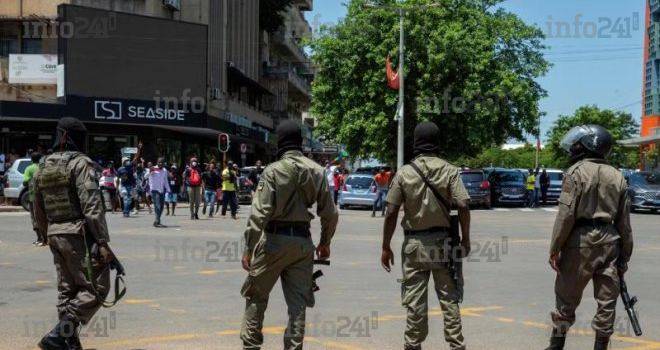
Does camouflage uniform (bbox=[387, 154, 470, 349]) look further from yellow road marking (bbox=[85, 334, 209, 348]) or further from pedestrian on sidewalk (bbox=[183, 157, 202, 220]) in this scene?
pedestrian on sidewalk (bbox=[183, 157, 202, 220])

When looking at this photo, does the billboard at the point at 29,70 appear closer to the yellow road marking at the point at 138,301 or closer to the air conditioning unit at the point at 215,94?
the air conditioning unit at the point at 215,94

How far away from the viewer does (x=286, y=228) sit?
5.66 metres

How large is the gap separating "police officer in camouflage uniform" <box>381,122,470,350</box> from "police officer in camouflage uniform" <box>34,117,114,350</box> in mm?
2124

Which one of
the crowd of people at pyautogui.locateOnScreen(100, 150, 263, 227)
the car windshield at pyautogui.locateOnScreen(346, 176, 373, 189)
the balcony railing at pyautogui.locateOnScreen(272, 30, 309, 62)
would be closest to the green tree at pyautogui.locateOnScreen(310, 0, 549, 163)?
the car windshield at pyautogui.locateOnScreen(346, 176, 373, 189)

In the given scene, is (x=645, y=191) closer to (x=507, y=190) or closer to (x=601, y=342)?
(x=507, y=190)

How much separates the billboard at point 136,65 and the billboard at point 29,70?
1149 mm

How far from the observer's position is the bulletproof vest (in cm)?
595

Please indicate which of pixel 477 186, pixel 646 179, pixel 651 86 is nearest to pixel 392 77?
pixel 477 186

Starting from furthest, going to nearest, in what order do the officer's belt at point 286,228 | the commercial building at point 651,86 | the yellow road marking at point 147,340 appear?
the commercial building at point 651,86
the yellow road marking at point 147,340
the officer's belt at point 286,228

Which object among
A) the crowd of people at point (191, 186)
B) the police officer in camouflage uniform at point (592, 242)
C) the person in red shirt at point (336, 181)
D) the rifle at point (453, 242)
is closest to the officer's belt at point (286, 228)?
the rifle at point (453, 242)

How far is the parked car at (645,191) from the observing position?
100 ft

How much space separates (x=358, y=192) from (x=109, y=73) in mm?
12031

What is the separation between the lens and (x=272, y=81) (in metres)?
60.1

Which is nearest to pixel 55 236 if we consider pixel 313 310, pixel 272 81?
pixel 313 310
